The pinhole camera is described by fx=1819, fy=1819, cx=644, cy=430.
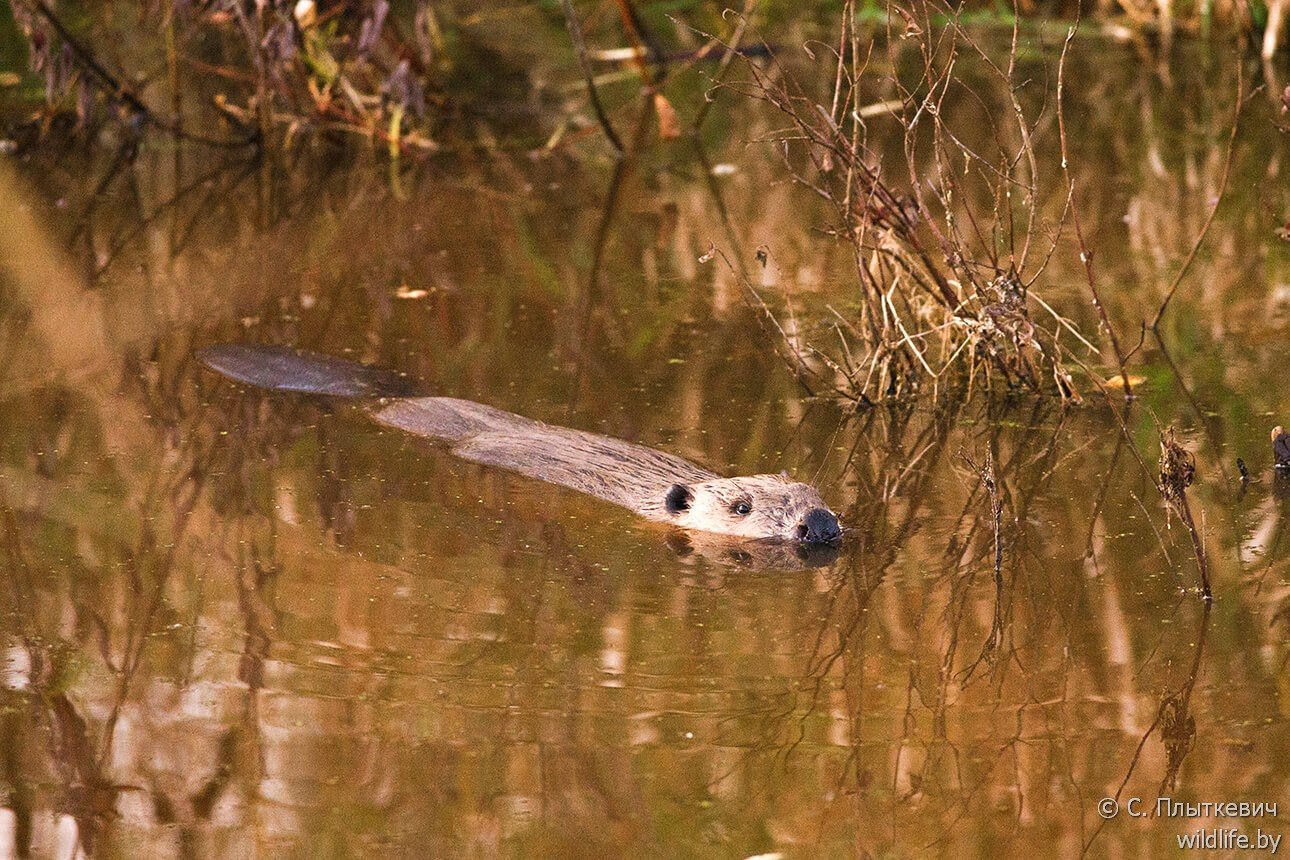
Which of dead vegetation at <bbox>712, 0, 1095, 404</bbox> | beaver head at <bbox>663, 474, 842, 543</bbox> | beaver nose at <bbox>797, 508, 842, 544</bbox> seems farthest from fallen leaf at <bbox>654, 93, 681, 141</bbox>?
beaver nose at <bbox>797, 508, 842, 544</bbox>

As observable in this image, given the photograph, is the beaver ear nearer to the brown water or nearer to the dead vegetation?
the brown water

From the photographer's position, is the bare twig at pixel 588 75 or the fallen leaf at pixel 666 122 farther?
the fallen leaf at pixel 666 122

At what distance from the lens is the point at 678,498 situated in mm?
4488

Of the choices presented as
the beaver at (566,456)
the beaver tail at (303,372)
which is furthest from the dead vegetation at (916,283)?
the beaver tail at (303,372)

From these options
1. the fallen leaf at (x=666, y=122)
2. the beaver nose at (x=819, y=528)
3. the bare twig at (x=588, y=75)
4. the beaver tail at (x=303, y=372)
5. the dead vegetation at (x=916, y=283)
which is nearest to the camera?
the beaver nose at (x=819, y=528)

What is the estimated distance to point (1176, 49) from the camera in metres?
10.3

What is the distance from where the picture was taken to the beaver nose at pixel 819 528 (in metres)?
4.33

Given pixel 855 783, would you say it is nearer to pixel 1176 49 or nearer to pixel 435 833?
pixel 435 833

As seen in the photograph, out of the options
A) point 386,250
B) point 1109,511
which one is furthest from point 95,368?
point 1109,511

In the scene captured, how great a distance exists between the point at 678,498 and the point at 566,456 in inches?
17.7

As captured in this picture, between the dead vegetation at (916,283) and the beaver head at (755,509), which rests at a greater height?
the dead vegetation at (916,283)

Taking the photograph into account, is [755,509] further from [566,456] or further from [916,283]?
[916,283]

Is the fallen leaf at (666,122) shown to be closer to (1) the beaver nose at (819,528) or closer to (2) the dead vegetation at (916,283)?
(2) the dead vegetation at (916,283)

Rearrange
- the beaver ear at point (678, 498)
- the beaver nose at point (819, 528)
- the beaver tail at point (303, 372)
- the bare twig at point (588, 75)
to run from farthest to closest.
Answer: the bare twig at point (588, 75), the beaver tail at point (303, 372), the beaver ear at point (678, 498), the beaver nose at point (819, 528)
